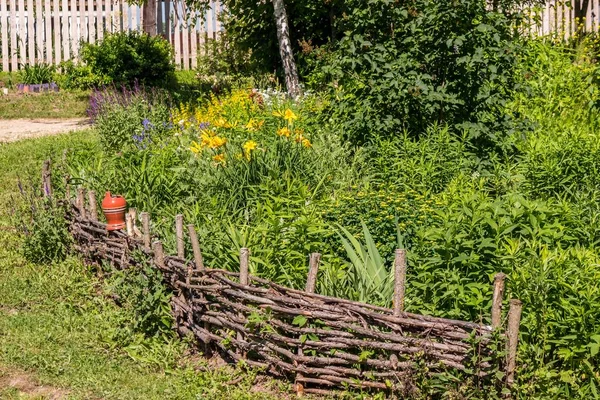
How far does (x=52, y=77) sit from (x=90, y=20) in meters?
2.76

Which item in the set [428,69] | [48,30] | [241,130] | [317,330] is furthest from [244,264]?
[48,30]

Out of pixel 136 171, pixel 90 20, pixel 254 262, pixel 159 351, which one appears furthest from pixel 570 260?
pixel 90 20

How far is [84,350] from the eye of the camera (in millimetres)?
6102

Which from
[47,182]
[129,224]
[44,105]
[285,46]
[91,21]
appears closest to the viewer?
[129,224]

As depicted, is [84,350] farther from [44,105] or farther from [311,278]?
[44,105]

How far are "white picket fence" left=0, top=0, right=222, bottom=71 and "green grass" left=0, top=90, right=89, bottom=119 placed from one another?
2.57 m

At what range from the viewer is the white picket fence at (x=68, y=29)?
18.6 meters

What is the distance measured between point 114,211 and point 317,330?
2296mm

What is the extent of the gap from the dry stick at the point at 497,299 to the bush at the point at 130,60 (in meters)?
11.6

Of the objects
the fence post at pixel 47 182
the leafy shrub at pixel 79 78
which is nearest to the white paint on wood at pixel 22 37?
the leafy shrub at pixel 79 78

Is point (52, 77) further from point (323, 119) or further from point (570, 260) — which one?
point (570, 260)

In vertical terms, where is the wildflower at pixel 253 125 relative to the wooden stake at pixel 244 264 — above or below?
above

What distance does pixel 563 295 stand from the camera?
4.95 meters

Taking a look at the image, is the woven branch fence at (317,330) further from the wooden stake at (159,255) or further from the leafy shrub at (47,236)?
the leafy shrub at (47,236)
